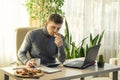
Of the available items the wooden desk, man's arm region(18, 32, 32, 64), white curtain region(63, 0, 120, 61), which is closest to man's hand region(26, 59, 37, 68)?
the wooden desk

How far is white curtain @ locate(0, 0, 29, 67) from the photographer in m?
4.22

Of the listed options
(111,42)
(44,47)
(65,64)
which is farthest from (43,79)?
(111,42)

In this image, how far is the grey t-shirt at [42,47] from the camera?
307cm

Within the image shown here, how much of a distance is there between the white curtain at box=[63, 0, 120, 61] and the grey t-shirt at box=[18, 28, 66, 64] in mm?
1912

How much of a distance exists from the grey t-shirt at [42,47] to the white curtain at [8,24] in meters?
1.22

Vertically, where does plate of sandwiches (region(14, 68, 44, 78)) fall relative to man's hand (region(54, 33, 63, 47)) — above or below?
below

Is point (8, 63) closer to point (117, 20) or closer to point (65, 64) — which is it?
point (65, 64)

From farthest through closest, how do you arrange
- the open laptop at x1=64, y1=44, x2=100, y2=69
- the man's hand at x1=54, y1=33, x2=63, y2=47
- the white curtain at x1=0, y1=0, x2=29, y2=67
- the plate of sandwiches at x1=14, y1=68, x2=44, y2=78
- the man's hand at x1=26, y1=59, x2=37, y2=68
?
the white curtain at x1=0, y1=0, x2=29, y2=67 → the man's hand at x1=54, y1=33, x2=63, y2=47 → the open laptop at x1=64, y1=44, x2=100, y2=69 → the man's hand at x1=26, y1=59, x2=37, y2=68 → the plate of sandwiches at x1=14, y1=68, x2=44, y2=78

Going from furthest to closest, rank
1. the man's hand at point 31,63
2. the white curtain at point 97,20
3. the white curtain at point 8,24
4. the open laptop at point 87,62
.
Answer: the white curtain at point 97,20, the white curtain at point 8,24, the open laptop at point 87,62, the man's hand at point 31,63

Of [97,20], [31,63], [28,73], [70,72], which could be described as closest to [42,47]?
[31,63]

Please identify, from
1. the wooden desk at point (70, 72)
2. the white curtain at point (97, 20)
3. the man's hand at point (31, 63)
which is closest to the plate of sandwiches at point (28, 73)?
the wooden desk at point (70, 72)

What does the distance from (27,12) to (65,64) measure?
1863 millimetres

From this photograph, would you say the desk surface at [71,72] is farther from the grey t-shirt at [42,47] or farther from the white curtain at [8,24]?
the white curtain at [8,24]

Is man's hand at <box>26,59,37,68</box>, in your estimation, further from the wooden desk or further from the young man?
the young man
